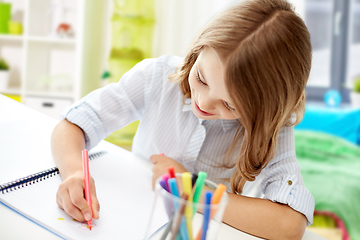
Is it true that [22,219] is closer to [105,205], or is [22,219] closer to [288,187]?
[105,205]

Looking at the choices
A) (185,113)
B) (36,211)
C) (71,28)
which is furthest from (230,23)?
(71,28)


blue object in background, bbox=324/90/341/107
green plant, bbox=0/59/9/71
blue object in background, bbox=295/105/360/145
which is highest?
blue object in background, bbox=324/90/341/107

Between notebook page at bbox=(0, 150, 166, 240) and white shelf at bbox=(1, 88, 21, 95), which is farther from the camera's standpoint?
white shelf at bbox=(1, 88, 21, 95)

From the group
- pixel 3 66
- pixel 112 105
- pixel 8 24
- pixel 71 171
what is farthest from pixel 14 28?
pixel 71 171

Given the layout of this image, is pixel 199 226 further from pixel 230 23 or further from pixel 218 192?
pixel 230 23

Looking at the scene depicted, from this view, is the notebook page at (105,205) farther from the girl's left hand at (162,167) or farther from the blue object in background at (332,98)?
the blue object in background at (332,98)

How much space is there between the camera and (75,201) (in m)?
0.53

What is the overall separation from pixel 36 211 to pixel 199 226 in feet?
0.96

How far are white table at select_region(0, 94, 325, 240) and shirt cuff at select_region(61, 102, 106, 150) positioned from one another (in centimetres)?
9

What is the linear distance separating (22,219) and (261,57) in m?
0.46

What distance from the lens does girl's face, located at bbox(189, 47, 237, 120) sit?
598mm

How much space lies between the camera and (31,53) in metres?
2.47

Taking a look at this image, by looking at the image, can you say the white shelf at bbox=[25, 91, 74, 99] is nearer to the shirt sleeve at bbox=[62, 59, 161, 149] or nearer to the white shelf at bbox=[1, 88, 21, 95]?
the white shelf at bbox=[1, 88, 21, 95]

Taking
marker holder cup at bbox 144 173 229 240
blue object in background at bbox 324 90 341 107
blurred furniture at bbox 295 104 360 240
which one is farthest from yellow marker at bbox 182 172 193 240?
blue object in background at bbox 324 90 341 107
